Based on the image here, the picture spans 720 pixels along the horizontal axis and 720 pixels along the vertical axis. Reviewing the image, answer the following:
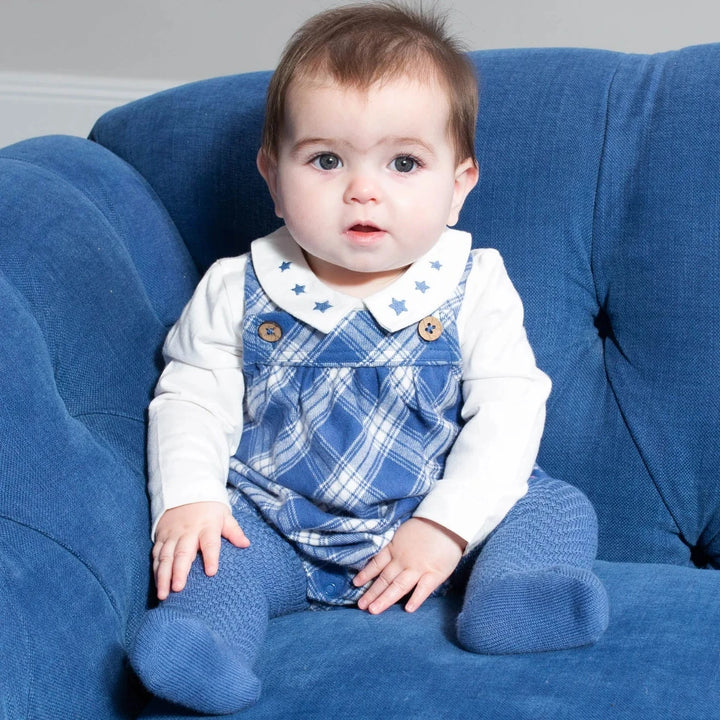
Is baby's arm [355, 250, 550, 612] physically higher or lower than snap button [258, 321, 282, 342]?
lower

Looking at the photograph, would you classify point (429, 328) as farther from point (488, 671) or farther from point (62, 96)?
point (62, 96)

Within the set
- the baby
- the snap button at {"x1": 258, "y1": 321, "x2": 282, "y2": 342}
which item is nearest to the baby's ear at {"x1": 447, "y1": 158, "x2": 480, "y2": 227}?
the baby

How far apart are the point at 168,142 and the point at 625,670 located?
0.90 m

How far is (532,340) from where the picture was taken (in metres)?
1.25

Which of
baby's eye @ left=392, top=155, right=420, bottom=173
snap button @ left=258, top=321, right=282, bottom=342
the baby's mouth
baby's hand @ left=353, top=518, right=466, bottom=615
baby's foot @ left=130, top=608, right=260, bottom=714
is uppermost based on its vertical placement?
baby's eye @ left=392, top=155, right=420, bottom=173

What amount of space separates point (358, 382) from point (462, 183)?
26 centimetres

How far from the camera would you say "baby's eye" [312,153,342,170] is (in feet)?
3.51

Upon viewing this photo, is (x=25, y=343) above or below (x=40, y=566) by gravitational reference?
above

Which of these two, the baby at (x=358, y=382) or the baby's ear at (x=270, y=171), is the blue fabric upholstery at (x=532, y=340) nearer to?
the baby at (x=358, y=382)

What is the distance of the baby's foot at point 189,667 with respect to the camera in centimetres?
85

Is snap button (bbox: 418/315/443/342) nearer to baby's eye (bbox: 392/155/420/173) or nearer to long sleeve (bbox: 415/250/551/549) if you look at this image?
long sleeve (bbox: 415/250/551/549)

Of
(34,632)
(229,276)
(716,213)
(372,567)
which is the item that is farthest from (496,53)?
(34,632)

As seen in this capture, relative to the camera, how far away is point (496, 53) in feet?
4.28

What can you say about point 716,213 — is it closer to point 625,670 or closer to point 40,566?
point 625,670
